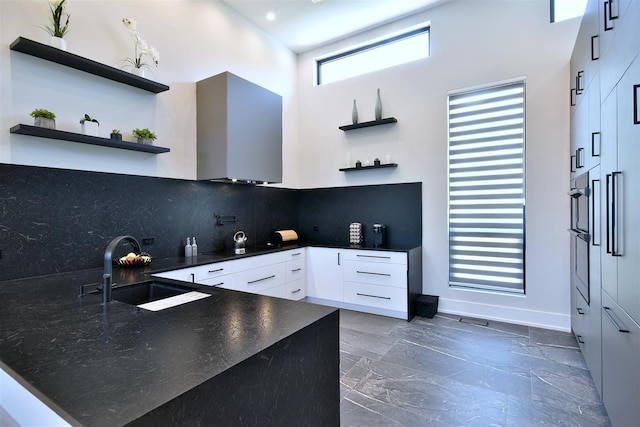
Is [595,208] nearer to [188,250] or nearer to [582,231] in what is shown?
[582,231]

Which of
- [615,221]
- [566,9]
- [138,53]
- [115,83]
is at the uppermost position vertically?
[566,9]

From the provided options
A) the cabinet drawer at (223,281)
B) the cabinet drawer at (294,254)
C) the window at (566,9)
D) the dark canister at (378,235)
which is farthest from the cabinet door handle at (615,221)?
the cabinet drawer at (294,254)

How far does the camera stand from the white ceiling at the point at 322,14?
12.7ft

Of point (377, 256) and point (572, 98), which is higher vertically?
point (572, 98)

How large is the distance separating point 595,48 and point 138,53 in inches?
149

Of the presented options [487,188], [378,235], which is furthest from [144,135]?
[487,188]

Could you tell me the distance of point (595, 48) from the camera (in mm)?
2127

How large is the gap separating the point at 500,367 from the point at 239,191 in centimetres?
339

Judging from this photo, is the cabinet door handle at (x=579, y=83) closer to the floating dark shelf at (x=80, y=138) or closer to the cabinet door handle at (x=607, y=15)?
the cabinet door handle at (x=607, y=15)

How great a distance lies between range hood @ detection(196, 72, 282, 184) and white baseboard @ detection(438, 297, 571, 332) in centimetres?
285

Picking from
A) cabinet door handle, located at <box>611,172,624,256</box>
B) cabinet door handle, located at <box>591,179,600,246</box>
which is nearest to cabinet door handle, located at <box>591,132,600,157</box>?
cabinet door handle, located at <box>591,179,600,246</box>

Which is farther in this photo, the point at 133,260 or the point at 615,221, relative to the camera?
the point at 133,260

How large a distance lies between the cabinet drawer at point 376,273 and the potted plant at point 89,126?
2.95 metres

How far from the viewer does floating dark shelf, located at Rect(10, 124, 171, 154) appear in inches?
86.4
